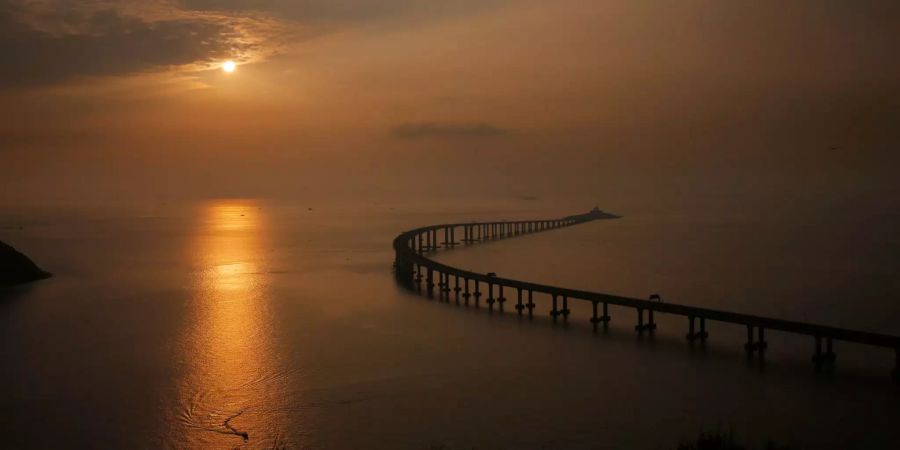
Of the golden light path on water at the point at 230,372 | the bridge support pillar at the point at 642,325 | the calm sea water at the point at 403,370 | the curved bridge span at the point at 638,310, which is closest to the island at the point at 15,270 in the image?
the calm sea water at the point at 403,370

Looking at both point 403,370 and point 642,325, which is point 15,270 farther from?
Answer: point 642,325

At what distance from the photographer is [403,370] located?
89.1ft

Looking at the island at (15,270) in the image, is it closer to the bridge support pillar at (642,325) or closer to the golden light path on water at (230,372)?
the golden light path on water at (230,372)

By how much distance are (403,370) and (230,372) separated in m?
6.07

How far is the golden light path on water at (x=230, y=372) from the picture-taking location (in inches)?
824

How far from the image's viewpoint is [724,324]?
3494 cm

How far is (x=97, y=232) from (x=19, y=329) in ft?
305

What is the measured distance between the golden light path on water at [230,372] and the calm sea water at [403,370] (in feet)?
0.35

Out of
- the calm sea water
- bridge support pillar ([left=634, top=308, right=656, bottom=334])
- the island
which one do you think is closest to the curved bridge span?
bridge support pillar ([left=634, top=308, right=656, bottom=334])

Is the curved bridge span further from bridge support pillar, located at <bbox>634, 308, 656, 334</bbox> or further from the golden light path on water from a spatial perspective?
the golden light path on water

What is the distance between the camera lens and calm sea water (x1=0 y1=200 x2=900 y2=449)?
68.1 ft

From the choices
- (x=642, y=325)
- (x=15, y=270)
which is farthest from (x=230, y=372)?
(x=15, y=270)

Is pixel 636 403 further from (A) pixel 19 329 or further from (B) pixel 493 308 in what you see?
(A) pixel 19 329

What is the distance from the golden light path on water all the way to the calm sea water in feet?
0.35
